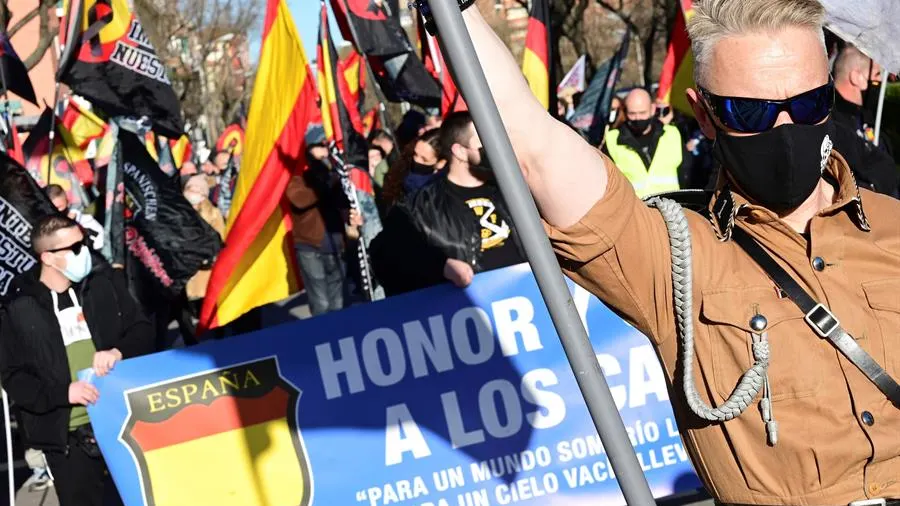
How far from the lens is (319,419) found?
5.02 metres

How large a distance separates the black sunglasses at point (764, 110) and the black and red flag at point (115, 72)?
6.68 m

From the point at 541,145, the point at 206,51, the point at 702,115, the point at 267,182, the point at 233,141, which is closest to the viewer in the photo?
the point at 541,145

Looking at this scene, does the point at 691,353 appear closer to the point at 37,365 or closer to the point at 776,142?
the point at 776,142

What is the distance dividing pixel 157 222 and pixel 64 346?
9.98 ft

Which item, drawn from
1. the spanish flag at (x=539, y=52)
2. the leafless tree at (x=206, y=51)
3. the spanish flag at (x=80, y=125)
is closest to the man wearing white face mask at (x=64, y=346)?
the spanish flag at (x=539, y=52)

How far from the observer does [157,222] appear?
8258 mm

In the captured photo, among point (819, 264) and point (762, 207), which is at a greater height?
point (762, 207)

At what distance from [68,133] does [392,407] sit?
769 centimetres

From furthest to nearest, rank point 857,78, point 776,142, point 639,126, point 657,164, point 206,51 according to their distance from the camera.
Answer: point 206,51
point 639,126
point 657,164
point 857,78
point 776,142

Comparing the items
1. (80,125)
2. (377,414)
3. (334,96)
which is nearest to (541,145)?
(377,414)

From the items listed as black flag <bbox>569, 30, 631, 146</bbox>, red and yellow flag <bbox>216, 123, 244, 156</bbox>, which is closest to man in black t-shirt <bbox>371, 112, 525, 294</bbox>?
black flag <bbox>569, 30, 631, 146</bbox>

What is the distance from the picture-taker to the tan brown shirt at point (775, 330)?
210 centimetres

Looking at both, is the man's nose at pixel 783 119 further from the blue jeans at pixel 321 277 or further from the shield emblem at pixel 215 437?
the blue jeans at pixel 321 277

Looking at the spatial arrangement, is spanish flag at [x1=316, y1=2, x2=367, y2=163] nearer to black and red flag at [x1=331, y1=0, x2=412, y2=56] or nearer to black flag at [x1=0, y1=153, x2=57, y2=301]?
black and red flag at [x1=331, y1=0, x2=412, y2=56]
